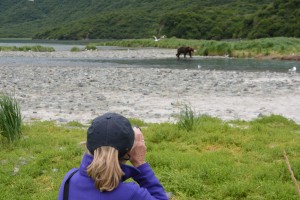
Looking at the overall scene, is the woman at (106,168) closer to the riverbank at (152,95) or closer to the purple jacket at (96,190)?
→ the purple jacket at (96,190)

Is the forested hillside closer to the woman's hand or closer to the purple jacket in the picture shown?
the woman's hand

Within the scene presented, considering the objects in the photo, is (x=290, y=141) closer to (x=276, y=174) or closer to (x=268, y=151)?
(x=268, y=151)

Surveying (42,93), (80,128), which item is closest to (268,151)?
(80,128)

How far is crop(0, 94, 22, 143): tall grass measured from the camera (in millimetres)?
8859

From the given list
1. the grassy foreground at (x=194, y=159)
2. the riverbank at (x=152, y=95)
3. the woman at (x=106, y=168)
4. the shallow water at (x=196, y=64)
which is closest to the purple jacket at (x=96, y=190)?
the woman at (x=106, y=168)

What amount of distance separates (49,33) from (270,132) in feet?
580

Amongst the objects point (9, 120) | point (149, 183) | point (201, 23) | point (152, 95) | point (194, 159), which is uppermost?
point (201, 23)

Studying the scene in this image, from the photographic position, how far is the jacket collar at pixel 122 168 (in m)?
3.19

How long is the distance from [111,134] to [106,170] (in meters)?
0.25

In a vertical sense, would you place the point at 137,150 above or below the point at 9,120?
above

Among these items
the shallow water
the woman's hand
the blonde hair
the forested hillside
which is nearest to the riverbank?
the shallow water

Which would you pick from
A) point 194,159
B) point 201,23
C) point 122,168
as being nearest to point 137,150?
point 122,168

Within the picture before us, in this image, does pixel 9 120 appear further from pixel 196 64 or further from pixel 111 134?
pixel 196 64

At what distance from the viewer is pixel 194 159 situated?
25.7 ft
